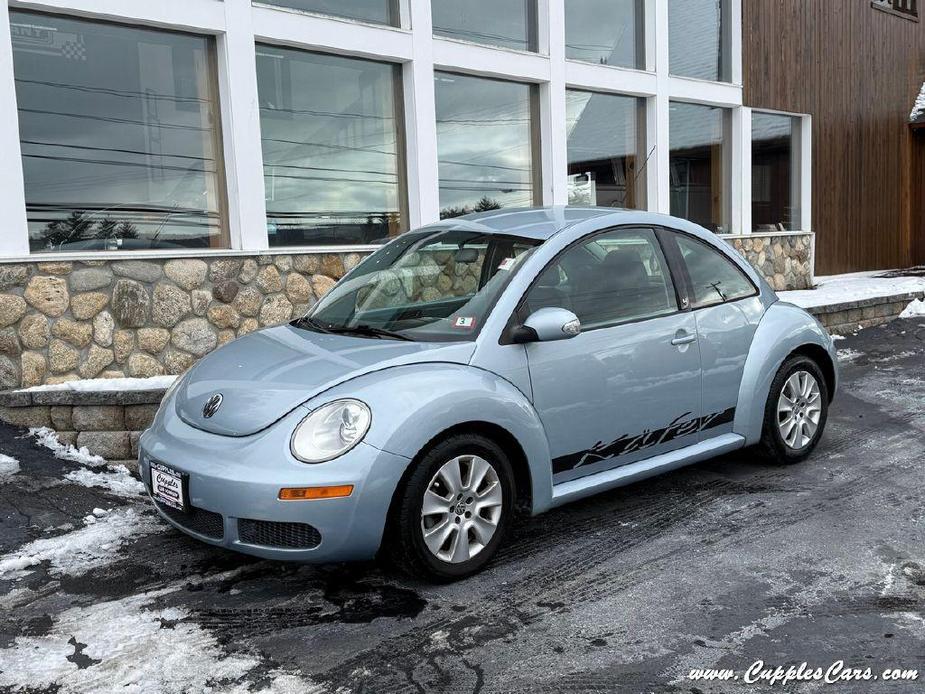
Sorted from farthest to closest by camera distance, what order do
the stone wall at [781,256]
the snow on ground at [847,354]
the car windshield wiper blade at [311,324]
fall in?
the stone wall at [781,256], the snow on ground at [847,354], the car windshield wiper blade at [311,324]

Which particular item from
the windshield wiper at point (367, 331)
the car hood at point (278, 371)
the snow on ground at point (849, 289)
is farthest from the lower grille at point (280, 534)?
the snow on ground at point (849, 289)

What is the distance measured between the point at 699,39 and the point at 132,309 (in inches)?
354

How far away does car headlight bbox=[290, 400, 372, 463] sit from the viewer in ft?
11.5

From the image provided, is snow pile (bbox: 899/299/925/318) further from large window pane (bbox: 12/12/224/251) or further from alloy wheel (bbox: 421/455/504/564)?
alloy wheel (bbox: 421/455/504/564)

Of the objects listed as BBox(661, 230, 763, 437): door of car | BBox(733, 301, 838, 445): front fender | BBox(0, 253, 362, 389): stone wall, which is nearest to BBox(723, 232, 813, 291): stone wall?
BBox(0, 253, 362, 389): stone wall

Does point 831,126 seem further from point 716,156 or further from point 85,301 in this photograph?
point 85,301

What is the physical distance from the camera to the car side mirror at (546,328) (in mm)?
4031

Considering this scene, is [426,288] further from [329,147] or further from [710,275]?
[329,147]

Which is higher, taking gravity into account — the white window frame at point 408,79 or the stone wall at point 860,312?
the white window frame at point 408,79

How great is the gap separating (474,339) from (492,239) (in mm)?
809

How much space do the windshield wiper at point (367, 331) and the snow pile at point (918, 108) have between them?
50.9ft

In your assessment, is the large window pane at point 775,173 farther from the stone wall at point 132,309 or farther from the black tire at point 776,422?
the black tire at point 776,422

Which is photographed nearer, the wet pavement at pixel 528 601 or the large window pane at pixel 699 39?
the wet pavement at pixel 528 601

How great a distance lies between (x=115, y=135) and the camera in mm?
7496
